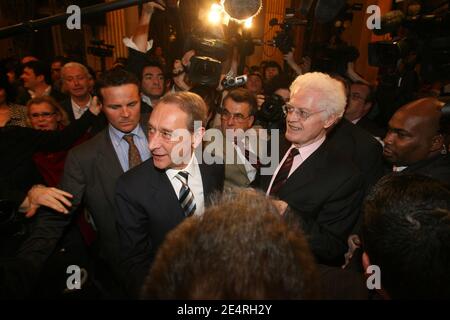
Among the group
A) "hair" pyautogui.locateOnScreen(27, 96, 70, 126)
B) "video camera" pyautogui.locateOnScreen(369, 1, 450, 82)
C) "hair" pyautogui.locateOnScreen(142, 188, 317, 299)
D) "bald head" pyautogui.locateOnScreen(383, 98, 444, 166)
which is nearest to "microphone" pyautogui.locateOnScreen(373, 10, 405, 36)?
"video camera" pyautogui.locateOnScreen(369, 1, 450, 82)

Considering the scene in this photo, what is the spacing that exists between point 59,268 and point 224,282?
2.00 metres

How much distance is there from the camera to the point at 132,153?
2189 mm

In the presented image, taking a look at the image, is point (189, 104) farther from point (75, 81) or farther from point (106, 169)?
point (75, 81)

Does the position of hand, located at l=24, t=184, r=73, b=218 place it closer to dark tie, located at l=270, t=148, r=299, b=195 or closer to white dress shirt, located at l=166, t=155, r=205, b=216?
white dress shirt, located at l=166, t=155, r=205, b=216

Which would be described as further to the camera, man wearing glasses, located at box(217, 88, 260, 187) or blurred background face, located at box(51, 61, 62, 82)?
blurred background face, located at box(51, 61, 62, 82)

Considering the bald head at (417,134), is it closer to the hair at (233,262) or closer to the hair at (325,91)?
A: the hair at (325,91)

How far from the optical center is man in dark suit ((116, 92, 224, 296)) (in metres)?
1.62

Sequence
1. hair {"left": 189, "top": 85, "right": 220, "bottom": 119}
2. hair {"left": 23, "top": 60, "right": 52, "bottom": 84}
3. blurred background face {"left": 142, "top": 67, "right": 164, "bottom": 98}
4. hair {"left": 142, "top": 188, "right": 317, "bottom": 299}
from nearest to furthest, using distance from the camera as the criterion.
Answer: hair {"left": 142, "top": 188, "right": 317, "bottom": 299} < hair {"left": 189, "top": 85, "right": 220, "bottom": 119} < blurred background face {"left": 142, "top": 67, "right": 164, "bottom": 98} < hair {"left": 23, "top": 60, "right": 52, "bottom": 84}

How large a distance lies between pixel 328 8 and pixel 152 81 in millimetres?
2062

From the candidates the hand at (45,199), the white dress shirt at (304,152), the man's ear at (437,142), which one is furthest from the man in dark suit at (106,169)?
the man's ear at (437,142)

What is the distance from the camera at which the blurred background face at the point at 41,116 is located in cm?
274

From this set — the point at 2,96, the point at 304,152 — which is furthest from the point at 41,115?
the point at 304,152

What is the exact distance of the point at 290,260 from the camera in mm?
617

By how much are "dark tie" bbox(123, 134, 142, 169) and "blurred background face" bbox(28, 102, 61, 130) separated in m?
1.07
